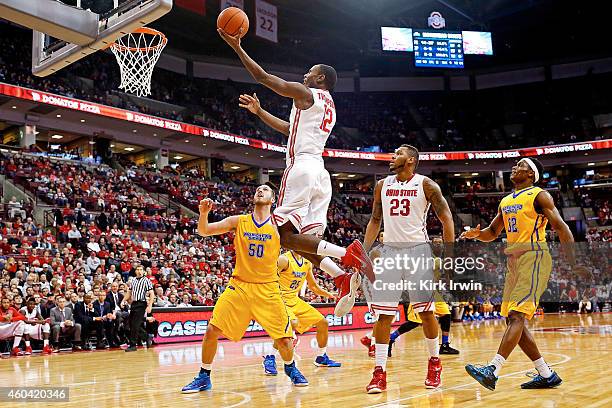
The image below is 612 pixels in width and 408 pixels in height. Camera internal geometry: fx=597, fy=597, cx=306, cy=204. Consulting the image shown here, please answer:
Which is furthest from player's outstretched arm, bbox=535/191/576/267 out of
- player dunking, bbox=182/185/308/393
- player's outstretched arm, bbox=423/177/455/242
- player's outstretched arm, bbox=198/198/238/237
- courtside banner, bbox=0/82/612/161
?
courtside banner, bbox=0/82/612/161

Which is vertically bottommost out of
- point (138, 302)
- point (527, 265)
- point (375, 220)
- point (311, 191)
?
point (138, 302)

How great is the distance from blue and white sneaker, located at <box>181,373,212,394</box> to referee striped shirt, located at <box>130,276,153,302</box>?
263 inches

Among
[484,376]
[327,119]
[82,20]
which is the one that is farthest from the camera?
[82,20]

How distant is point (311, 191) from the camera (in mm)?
5320

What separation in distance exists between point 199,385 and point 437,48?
3308 centimetres

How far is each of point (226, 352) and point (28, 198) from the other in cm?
1182

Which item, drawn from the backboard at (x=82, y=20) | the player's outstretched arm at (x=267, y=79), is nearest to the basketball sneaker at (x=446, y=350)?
the player's outstretched arm at (x=267, y=79)

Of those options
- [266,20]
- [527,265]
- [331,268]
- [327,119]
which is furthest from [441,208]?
[266,20]

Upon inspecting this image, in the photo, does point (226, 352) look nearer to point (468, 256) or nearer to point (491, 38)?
point (468, 256)

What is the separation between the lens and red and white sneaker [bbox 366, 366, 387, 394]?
5.40 m

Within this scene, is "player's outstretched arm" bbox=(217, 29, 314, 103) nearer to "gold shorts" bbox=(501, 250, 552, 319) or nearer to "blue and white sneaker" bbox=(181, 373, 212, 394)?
"gold shorts" bbox=(501, 250, 552, 319)

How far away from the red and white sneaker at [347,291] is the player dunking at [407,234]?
0.41 m

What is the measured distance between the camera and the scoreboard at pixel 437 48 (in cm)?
3550

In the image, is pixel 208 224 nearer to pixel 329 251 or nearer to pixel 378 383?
pixel 329 251
